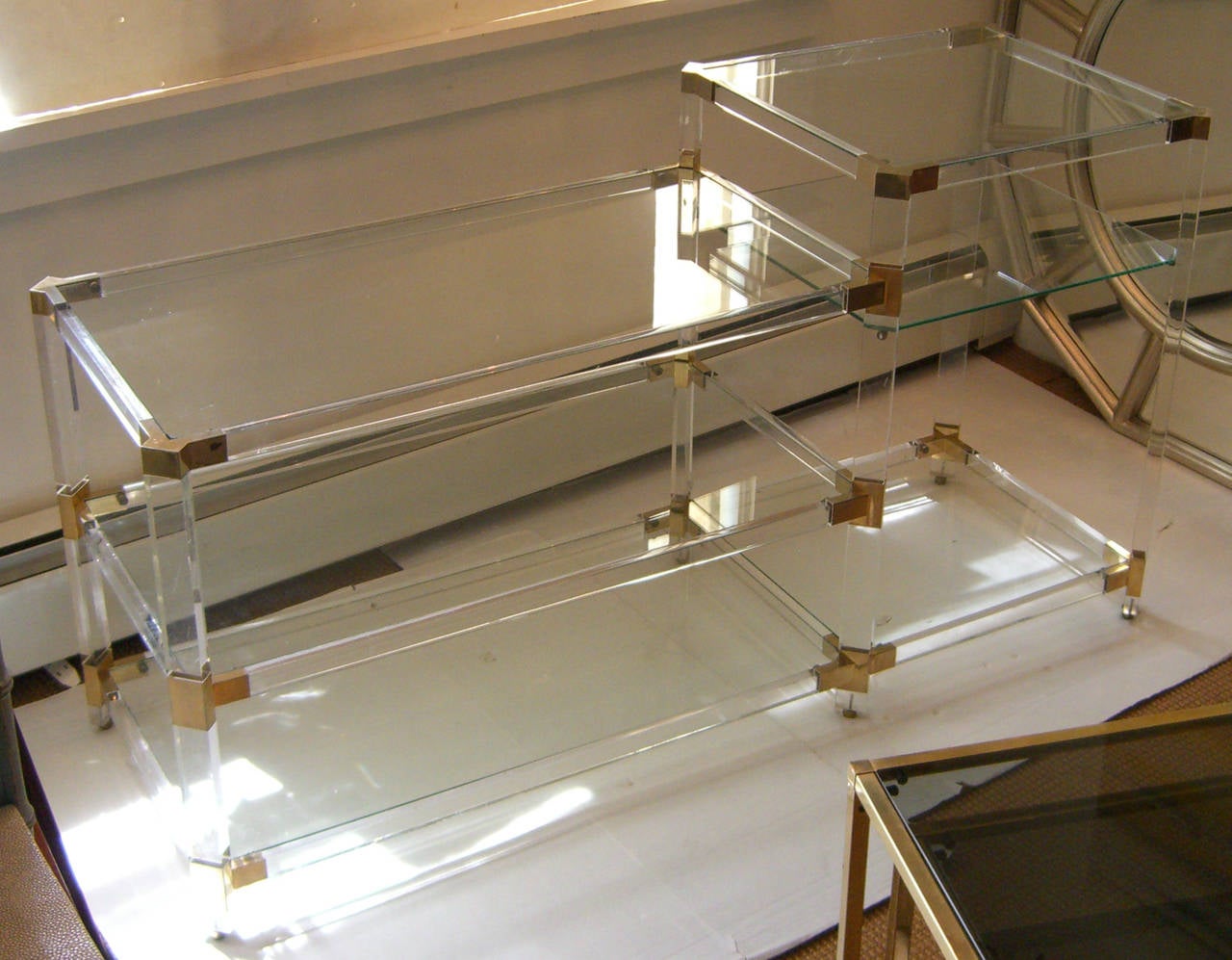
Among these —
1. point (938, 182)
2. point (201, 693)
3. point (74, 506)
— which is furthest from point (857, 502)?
point (74, 506)

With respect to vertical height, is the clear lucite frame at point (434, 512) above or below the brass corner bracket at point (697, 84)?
below

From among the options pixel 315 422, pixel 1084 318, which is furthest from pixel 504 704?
pixel 1084 318

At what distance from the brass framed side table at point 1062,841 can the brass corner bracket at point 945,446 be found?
0.95 metres

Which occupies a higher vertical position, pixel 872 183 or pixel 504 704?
A: pixel 872 183

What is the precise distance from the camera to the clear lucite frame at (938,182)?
176 centimetres

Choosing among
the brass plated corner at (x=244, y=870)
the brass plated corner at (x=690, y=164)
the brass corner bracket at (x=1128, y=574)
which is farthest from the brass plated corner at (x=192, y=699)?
the brass corner bracket at (x=1128, y=574)

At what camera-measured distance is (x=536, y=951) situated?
5.23 ft

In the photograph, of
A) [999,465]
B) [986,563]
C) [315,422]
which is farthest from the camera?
[999,465]

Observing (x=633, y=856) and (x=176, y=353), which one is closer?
(x=176, y=353)

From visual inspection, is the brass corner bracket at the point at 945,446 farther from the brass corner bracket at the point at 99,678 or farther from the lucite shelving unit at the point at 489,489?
→ the brass corner bracket at the point at 99,678

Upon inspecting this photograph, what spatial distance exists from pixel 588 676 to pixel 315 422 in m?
0.52

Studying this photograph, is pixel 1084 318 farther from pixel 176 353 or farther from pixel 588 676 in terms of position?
pixel 176 353

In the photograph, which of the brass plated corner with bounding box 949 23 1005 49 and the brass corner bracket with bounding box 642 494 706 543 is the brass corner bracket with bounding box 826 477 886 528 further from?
the brass plated corner with bounding box 949 23 1005 49

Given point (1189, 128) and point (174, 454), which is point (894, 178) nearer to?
point (1189, 128)
